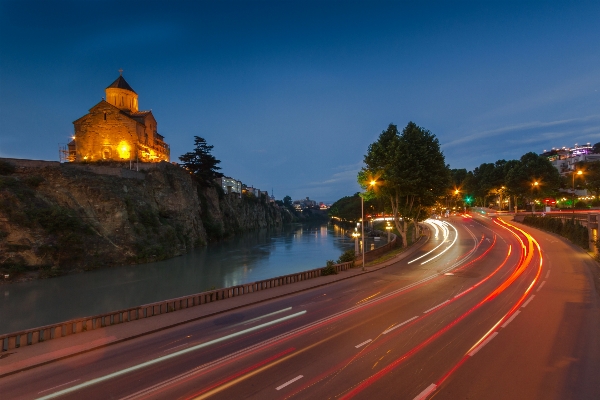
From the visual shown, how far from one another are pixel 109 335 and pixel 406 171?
109ft

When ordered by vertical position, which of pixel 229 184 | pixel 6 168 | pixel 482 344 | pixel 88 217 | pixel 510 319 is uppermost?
pixel 229 184

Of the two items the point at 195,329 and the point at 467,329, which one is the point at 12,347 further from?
the point at 467,329

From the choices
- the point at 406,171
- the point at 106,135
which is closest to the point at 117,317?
the point at 406,171

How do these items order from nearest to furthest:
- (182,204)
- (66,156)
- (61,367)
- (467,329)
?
(61,367) → (467,329) → (182,204) → (66,156)

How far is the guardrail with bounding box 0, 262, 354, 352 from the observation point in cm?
1101

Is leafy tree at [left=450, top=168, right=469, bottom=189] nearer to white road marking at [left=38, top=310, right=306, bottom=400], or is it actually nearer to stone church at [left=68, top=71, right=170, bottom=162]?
stone church at [left=68, top=71, right=170, bottom=162]

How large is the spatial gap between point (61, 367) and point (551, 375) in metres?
13.5

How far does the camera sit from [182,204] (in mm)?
58656

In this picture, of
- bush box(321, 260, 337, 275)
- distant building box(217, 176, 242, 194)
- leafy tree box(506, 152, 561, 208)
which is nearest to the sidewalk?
bush box(321, 260, 337, 275)

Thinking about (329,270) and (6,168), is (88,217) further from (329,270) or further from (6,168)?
(329,270)

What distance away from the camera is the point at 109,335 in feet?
38.9

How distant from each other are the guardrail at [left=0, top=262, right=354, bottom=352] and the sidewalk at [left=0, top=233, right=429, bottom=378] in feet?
0.86

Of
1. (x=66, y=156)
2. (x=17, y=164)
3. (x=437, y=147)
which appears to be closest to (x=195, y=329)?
(x=437, y=147)

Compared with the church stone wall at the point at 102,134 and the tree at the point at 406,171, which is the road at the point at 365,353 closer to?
the tree at the point at 406,171
